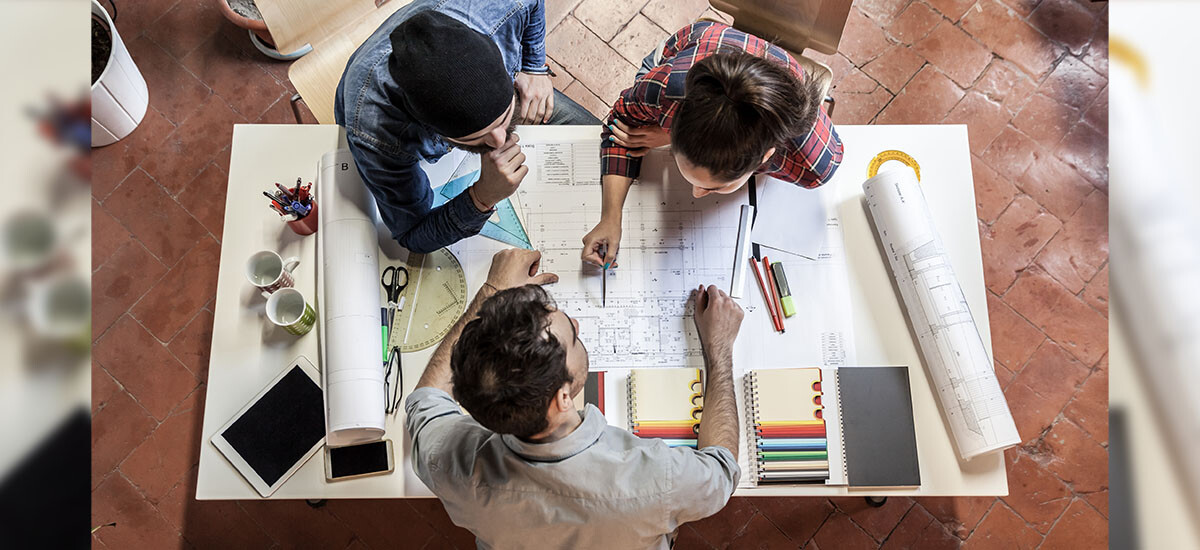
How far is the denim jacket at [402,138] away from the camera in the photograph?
1667 millimetres

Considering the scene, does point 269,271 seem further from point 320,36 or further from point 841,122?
point 841,122

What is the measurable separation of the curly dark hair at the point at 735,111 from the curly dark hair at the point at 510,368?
55cm

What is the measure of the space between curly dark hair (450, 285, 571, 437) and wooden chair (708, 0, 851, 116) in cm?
124

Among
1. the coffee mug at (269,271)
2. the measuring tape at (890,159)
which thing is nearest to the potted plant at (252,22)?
the coffee mug at (269,271)

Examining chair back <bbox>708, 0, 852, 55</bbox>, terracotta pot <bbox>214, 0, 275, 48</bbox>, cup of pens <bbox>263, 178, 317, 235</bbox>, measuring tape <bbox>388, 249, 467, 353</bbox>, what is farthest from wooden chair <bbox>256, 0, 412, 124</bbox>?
→ chair back <bbox>708, 0, 852, 55</bbox>

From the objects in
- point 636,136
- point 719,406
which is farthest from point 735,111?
point 719,406

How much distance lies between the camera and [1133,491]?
25 cm

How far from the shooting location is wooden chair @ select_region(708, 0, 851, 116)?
212 centimetres

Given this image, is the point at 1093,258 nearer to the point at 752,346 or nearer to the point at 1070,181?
the point at 1070,181

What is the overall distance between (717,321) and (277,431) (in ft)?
3.83

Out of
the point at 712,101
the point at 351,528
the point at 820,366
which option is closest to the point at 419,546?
the point at 351,528

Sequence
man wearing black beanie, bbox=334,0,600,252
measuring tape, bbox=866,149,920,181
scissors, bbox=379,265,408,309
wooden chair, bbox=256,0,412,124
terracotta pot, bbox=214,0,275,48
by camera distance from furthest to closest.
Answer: terracotta pot, bbox=214,0,275,48
wooden chair, bbox=256,0,412,124
measuring tape, bbox=866,149,920,181
scissors, bbox=379,265,408,309
man wearing black beanie, bbox=334,0,600,252

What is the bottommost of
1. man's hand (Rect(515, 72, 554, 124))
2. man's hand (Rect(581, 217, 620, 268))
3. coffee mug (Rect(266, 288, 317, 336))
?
coffee mug (Rect(266, 288, 317, 336))

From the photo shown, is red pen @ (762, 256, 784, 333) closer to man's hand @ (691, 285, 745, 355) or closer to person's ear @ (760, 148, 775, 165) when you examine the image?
man's hand @ (691, 285, 745, 355)
